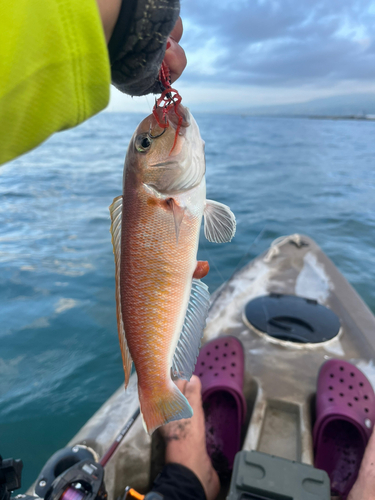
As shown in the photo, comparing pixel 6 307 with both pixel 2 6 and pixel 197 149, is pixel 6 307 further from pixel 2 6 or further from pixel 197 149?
pixel 2 6

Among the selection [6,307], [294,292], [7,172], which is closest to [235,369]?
[294,292]

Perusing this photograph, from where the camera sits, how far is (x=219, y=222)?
47.6 inches

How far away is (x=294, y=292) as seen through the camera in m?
3.95

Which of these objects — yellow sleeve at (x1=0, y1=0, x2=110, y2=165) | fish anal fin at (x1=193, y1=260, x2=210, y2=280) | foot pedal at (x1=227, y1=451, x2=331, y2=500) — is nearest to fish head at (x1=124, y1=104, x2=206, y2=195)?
fish anal fin at (x1=193, y1=260, x2=210, y2=280)

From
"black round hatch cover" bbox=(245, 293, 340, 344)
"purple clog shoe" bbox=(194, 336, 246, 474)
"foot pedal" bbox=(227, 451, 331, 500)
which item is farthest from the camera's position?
"black round hatch cover" bbox=(245, 293, 340, 344)

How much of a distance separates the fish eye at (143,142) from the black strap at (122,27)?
0.30m

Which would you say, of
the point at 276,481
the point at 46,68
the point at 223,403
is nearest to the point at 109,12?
the point at 46,68

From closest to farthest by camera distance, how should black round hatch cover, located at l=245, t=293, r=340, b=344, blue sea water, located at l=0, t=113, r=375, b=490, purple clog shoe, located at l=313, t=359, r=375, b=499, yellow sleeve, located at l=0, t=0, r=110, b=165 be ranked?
yellow sleeve, located at l=0, t=0, r=110, b=165 < purple clog shoe, located at l=313, t=359, r=375, b=499 < black round hatch cover, located at l=245, t=293, r=340, b=344 < blue sea water, located at l=0, t=113, r=375, b=490

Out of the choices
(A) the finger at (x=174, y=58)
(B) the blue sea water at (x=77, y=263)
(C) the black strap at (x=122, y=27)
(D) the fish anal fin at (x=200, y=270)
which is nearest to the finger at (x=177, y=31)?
(A) the finger at (x=174, y=58)

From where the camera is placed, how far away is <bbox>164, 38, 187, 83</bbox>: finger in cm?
103

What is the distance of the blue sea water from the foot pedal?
1515 millimetres

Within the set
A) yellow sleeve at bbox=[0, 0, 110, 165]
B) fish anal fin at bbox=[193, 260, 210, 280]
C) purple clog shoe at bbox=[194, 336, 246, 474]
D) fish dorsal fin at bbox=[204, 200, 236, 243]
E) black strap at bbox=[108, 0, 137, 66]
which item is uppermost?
black strap at bbox=[108, 0, 137, 66]

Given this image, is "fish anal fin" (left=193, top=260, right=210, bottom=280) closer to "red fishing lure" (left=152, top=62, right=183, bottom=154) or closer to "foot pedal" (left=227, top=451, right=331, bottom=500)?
"red fishing lure" (left=152, top=62, right=183, bottom=154)

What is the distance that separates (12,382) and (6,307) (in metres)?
1.47
